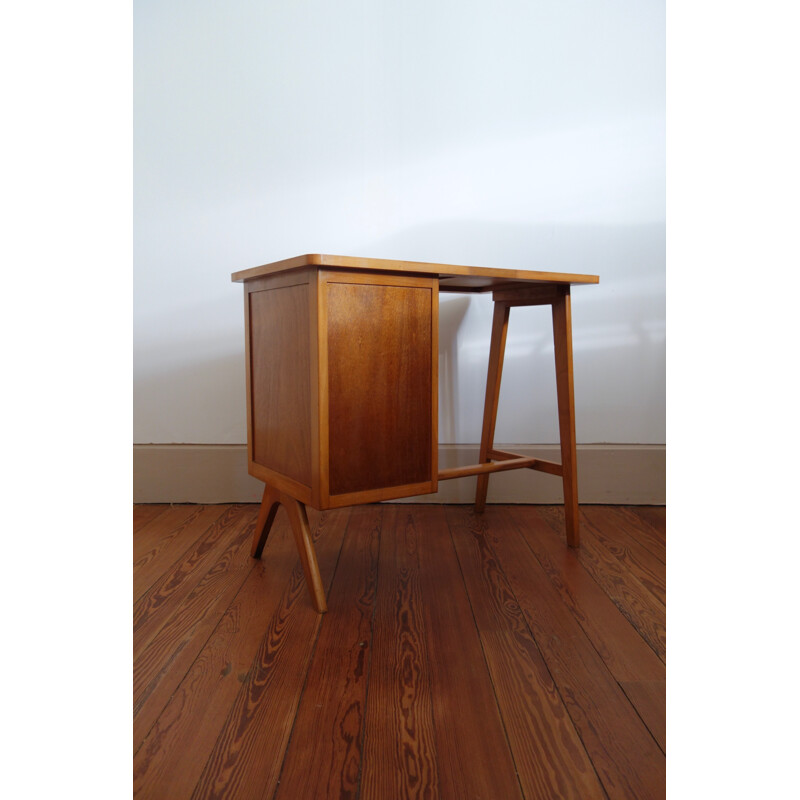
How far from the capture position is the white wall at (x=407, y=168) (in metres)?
2.00

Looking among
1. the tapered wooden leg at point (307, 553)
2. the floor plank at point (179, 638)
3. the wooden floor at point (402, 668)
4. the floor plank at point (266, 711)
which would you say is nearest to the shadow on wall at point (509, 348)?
the wooden floor at point (402, 668)

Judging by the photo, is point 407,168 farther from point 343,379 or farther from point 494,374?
point 343,379

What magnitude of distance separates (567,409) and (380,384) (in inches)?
25.5

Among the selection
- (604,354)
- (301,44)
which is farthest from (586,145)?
(301,44)

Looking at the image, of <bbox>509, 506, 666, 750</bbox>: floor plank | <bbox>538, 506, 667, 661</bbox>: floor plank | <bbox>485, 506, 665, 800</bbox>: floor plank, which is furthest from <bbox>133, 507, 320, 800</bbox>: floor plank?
<bbox>538, 506, 667, 661</bbox>: floor plank

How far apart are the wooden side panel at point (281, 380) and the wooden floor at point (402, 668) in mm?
308

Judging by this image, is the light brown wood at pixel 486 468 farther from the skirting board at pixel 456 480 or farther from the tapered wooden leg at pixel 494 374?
the skirting board at pixel 456 480

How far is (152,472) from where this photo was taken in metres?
2.14

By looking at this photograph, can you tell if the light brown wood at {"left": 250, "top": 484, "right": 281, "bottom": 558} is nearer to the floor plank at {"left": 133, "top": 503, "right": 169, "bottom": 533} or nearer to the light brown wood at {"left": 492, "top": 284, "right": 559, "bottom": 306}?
the floor plank at {"left": 133, "top": 503, "right": 169, "bottom": 533}

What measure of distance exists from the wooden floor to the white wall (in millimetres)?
644

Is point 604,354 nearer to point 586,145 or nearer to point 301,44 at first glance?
point 586,145

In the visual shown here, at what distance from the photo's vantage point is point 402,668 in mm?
1068
